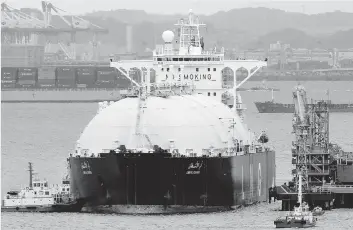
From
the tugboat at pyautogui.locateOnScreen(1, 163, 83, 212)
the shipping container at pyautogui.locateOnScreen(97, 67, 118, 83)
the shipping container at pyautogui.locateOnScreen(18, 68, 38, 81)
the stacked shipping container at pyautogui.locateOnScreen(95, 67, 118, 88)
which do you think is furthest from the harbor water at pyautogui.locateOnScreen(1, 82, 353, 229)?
the shipping container at pyautogui.locateOnScreen(18, 68, 38, 81)

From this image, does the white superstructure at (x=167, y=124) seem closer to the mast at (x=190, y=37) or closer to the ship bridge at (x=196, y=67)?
the ship bridge at (x=196, y=67)

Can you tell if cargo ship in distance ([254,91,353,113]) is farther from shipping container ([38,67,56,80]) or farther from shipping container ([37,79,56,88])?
shipping container ([38,67,56,80])

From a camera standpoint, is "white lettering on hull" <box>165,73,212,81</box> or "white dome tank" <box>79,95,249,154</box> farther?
"white lettering on hull" <box>165,73,212,81</box>

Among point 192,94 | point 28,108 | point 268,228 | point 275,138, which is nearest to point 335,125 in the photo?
point 275,138

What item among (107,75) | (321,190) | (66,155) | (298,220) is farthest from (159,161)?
(107,75)

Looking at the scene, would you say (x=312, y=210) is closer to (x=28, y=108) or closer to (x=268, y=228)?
(x=268, y=228)

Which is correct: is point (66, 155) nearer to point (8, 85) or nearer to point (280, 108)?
point (280, 108)
